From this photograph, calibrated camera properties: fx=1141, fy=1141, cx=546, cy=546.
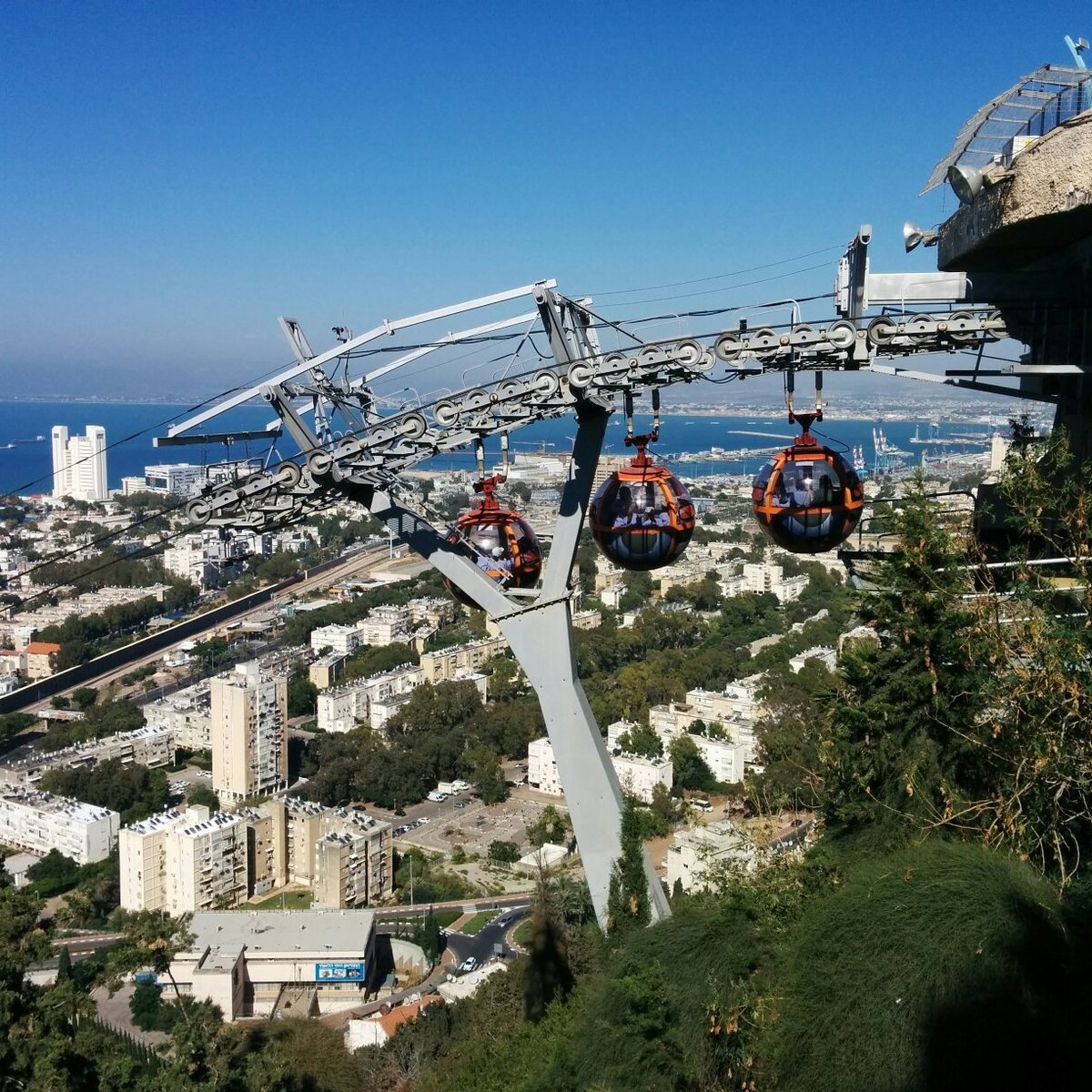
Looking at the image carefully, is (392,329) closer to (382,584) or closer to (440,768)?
(440,768)

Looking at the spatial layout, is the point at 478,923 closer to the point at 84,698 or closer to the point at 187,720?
the point at 187,720

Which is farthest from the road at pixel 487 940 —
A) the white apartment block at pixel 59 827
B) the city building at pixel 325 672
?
the city building at pixel 325 672

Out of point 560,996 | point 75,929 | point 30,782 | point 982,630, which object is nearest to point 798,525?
point 982,630

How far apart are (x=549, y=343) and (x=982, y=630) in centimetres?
163

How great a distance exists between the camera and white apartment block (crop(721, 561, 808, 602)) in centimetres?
3512

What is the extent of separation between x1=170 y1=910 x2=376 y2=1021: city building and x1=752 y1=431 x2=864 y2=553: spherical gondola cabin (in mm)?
10825

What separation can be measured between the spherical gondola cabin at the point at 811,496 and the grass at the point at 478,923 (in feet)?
41.6

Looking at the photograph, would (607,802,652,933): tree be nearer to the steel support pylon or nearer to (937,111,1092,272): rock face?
the steel support pylon

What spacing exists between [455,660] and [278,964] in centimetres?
1547

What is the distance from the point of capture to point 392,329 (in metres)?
3.81

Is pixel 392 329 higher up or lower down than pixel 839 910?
higher up

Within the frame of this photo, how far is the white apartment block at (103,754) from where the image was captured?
22031 mm

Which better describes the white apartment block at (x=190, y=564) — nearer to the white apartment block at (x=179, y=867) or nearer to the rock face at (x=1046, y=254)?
the white apartment block at (x=179, y=867)

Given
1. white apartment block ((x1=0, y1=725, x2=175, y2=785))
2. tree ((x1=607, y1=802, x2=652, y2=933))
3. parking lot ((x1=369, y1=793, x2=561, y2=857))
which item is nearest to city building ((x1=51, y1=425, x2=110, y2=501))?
white apartment block ((x1=0, y1=725, x2=175, y2=785))
